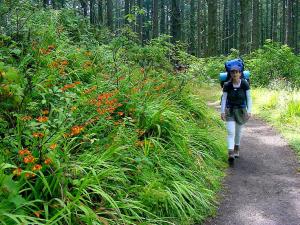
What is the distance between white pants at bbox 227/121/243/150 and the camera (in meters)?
6.88

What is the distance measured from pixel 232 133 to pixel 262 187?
1.32 metres

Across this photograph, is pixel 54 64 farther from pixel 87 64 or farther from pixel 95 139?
pixel 95 139

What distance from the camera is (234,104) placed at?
23.0ft

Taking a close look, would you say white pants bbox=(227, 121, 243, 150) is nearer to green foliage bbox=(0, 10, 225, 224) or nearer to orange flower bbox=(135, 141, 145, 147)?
green foliage bbox=(0, 10, 225, 224)

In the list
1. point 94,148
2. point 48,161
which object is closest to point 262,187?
point 94,148

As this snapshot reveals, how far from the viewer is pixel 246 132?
941cm

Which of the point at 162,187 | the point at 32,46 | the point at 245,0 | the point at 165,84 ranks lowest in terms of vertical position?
the point at 162,187

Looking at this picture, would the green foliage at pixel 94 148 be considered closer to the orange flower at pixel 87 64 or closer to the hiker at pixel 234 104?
the orange flower at pixel 87 64

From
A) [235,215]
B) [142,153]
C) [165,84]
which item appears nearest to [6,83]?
[142,153]

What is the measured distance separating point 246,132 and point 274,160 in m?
2.21

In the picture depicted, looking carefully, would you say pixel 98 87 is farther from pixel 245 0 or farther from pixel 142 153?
pixel 245 0

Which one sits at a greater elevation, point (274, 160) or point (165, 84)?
point (165, 84)

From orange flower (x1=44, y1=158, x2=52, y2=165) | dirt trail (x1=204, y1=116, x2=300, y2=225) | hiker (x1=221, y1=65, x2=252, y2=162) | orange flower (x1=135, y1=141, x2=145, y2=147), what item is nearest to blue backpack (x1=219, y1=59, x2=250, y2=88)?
hiker (x1=221, y1=65, x2=252, y2=162)

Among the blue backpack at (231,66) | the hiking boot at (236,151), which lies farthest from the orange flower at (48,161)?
the hiking boot at (236,151)
